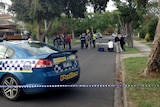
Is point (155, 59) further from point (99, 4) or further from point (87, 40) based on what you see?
point (99, 4)

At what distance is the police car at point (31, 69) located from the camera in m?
6.65

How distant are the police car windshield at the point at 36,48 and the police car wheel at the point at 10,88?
0.78m

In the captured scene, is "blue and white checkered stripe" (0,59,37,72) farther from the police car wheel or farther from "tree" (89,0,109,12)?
"tree" (89,0,109,12)

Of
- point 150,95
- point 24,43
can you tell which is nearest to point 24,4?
point 24,43

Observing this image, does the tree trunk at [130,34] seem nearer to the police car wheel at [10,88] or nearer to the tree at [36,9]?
the tree at [36,9]

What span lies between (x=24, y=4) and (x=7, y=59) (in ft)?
73.1

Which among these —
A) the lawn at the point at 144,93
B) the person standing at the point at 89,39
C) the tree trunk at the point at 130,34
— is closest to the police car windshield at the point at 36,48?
the lawn at the point at 144,93

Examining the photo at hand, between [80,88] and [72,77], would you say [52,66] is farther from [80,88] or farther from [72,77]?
[80,88]

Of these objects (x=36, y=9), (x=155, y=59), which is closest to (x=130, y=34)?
(x=36, y=9)

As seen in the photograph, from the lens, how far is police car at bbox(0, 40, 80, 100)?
6.65 metres

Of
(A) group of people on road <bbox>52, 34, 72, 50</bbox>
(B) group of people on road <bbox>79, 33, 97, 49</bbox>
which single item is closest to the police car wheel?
(A) group of people on road <bbox>52, 34, 72, 50</bbox>

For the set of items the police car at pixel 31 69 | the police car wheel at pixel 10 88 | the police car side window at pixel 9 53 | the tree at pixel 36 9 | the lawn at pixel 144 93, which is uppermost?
the tree at pixel 36 9

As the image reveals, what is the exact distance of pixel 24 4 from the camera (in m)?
28.6

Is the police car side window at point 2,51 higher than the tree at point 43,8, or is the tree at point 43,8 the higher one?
the tree at point 43,8
